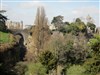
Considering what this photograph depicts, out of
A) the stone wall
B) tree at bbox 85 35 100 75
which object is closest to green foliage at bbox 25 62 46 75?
tree at bbox 85 35 100 75

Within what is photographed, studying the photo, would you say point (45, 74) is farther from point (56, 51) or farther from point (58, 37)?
point (58, 37)

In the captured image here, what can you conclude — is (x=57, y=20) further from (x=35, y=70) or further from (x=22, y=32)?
(x=35, y=70)

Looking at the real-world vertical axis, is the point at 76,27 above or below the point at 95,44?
above

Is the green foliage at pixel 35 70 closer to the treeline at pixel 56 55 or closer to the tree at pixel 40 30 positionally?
the treeline at pixel 56 55

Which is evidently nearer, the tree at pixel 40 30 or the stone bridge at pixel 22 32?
the tree at pixel 40 30

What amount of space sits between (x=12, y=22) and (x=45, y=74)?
30355mm

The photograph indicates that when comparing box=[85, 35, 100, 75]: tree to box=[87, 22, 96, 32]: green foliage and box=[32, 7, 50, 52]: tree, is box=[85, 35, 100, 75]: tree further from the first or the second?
box=[87, 22, 96, 32]: green foliage

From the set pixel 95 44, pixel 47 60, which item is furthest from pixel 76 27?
pixel 47 60

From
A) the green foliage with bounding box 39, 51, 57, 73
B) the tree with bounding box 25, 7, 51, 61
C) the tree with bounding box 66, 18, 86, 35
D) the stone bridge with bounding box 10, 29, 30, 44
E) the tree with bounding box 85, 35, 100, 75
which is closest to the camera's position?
the tree with bounding box 85, 35, 100, 75

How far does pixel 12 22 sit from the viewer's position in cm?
5544

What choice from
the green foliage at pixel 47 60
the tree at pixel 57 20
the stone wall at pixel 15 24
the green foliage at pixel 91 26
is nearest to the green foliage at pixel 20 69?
the green foliage at pixel 47 60

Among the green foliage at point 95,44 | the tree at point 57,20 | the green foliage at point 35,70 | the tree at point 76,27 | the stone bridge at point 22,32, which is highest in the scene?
the tree at point 57,20

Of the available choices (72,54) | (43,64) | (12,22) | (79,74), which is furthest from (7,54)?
(12,22)

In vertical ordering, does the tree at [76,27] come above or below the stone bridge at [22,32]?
above
